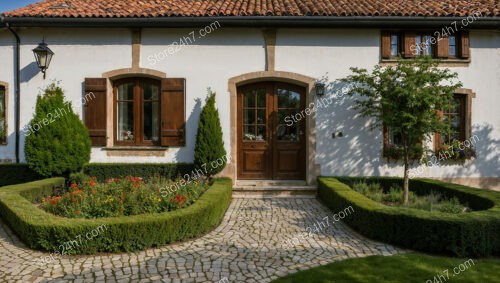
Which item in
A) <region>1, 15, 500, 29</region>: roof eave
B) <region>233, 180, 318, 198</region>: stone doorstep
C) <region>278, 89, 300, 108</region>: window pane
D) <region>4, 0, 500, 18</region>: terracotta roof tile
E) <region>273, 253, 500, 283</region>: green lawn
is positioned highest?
<region>4, 0, 500, 18</region>: terracotta roof tile

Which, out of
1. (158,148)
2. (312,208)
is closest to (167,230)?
(312,208)

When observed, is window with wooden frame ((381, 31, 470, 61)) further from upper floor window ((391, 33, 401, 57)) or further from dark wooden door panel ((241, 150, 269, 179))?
dark wooden door panel ((241, 150, 269, 179))

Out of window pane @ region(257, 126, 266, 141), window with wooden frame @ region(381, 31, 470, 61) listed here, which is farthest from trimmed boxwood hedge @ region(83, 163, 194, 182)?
window with wooden frame @ region(381, 31, 470, 61)

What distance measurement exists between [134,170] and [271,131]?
3.89 metres

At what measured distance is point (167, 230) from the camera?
441cm

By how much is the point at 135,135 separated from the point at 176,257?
5.43 meters

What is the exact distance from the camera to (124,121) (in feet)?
28.6

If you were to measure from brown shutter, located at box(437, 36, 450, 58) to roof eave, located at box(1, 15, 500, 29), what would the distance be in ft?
1.24

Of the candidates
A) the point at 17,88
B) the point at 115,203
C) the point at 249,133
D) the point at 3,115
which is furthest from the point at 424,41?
the point at 3,115

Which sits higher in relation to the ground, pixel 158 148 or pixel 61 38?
pixel 61 38

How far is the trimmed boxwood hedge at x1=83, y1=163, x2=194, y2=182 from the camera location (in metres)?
8.07

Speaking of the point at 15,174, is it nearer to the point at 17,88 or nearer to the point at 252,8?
the point at 17,88

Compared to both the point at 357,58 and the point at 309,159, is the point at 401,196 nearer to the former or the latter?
the point at 309,159

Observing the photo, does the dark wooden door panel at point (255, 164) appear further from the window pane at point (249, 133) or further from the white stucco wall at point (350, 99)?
the white stucco wall at point (350, 99)
